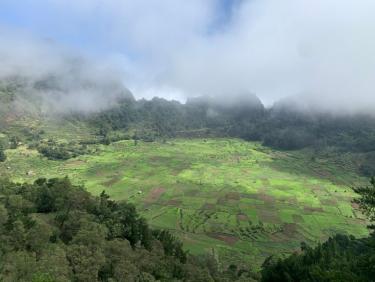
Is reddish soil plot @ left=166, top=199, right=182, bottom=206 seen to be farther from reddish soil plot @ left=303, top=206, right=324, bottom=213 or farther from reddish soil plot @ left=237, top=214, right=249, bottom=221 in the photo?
reddish soil plot @ left=303, top=206, right=324, bottom=213

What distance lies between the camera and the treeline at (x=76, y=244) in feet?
160

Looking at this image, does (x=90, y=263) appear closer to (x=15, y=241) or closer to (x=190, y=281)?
(x=15, y=241)

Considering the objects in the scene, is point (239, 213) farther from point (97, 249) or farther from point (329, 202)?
point (97, 249)

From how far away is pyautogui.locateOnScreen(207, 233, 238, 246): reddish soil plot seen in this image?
125m

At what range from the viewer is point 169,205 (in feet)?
524

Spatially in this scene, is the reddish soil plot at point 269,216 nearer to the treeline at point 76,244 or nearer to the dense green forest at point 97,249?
the dense green forest at point 97,249

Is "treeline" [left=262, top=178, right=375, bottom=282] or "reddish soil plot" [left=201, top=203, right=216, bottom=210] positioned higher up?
"treeline" [left=262, top=178, right=375, bottom=282]

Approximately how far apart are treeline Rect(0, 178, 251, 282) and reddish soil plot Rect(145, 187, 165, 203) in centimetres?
6431

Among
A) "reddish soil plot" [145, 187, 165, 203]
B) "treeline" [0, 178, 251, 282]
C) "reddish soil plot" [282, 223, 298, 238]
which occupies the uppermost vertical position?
"treeline" [0, 178, 251, 282]

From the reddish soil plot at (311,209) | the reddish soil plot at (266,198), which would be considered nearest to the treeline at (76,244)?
the reddish soil plot at (311,209)

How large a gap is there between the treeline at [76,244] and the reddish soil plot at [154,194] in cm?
6431

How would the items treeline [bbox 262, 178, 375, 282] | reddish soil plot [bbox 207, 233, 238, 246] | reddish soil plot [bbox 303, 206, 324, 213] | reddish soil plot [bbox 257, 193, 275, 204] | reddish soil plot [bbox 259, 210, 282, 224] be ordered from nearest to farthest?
treeline [bbox 262, 178, 375, 282] → reddish soil plot [bbox 207, 233, 238, 246] → reddish soil plot [bbox 259, 210, 282, 224] → reddish soil plot [bbox 303, 206, 324, 213] → reddish soil plot [bbox 257, 193, 275, 204]

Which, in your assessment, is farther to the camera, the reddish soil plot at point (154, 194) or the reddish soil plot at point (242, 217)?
the reddish soil plot at point (154, 194)

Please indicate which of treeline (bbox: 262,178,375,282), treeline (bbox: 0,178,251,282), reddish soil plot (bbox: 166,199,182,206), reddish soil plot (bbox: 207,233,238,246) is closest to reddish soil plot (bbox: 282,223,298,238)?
reddish soil plot (bbox: 207,233,238,246)
